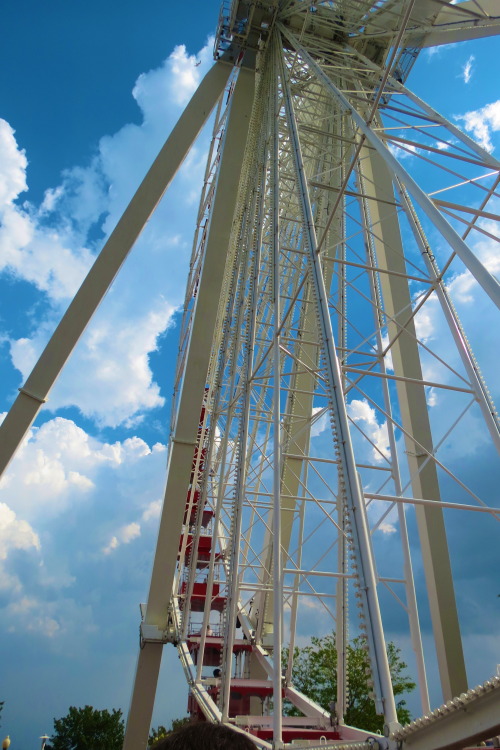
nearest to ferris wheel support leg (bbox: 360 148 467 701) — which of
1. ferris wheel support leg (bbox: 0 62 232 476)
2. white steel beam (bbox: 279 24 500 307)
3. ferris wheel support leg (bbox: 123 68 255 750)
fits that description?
white steel beam (bbox: 279 24 500 307)

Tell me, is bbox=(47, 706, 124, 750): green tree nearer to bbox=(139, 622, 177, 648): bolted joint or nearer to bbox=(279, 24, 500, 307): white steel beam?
bbox=(139, 622, 177, 648): bolted joint

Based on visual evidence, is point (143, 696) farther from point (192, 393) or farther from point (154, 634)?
point (192, 393)

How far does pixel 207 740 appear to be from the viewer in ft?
4.32

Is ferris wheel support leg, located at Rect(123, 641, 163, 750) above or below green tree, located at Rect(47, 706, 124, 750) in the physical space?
below

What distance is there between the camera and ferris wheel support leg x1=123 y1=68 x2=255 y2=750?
13398mm

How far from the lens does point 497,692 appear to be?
119 inches

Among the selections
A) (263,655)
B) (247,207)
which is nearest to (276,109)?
(247,207)

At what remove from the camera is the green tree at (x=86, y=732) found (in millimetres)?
39562

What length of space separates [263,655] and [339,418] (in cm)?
1123

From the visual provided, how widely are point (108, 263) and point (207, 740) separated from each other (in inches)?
514

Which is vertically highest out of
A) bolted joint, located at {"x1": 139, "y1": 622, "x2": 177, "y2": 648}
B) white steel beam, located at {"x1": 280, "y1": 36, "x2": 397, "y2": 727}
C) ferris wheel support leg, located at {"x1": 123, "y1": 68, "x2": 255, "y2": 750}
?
ferris wheel support leg, located at {"x1": 123, "y1": 68, "x2": 255, "y2": 750}

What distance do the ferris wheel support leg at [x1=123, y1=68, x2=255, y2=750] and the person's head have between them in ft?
41.0

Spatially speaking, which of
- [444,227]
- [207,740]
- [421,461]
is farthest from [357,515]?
[421,461]

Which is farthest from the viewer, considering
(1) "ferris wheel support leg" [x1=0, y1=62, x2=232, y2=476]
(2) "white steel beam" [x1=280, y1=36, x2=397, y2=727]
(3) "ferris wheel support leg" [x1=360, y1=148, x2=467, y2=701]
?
(1) "ferris wheel support leg" [x1=0, y1=62, x2=232, y2=476]
